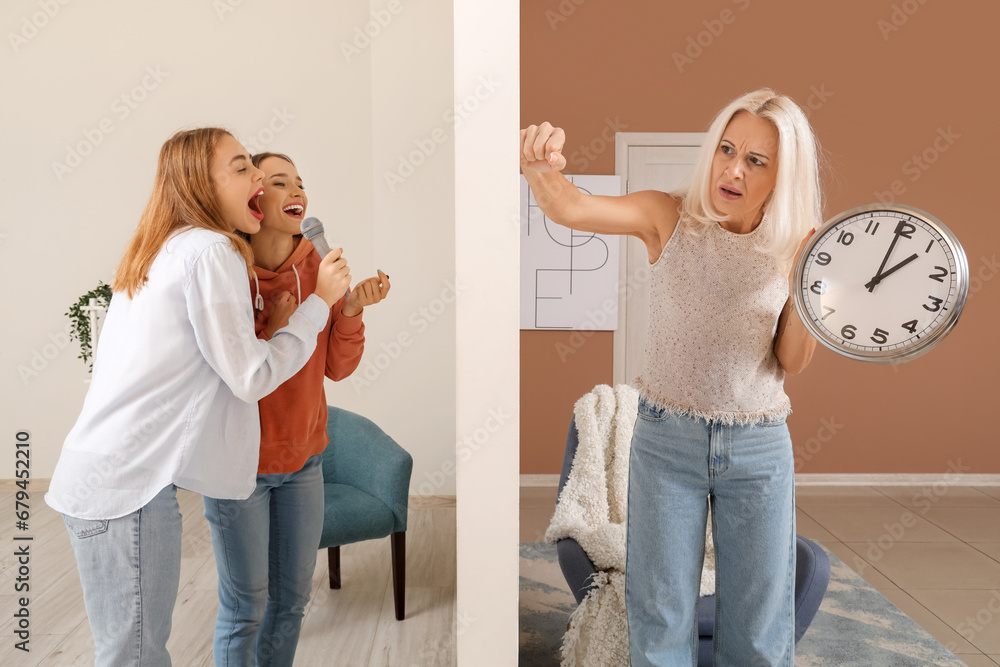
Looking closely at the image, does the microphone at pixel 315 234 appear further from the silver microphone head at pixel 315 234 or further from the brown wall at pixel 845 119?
the brown wall at pixel 845 119

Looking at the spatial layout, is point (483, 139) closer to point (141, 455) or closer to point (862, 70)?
point (141, 455)

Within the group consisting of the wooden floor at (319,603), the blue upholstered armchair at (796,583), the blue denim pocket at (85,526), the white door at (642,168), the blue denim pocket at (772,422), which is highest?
the white door at (642,168)

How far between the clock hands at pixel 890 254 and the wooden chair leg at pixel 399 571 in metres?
0.94

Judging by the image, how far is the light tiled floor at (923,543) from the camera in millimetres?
2719

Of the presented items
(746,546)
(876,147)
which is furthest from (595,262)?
(746,546)

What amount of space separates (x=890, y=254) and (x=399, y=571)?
1.04m

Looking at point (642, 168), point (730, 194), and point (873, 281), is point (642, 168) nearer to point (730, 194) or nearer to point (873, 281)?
point (730, 194)

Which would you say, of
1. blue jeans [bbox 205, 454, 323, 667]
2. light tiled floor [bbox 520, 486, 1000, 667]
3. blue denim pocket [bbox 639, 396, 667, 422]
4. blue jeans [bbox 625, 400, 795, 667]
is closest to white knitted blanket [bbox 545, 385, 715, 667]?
blue jeans [bbox 625, 400, 795, 667]

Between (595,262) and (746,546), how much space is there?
117 inches

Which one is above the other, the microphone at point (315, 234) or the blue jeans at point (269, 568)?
the microphone at point (315, 234)

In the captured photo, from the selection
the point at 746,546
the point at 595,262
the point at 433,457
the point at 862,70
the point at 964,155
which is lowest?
the point at 746,546

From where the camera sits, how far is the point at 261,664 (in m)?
1.24

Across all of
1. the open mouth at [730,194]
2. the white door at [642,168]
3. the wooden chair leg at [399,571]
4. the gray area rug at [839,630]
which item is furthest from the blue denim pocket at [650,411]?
the white door at [642,168]

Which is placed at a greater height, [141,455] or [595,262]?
[595,262]
